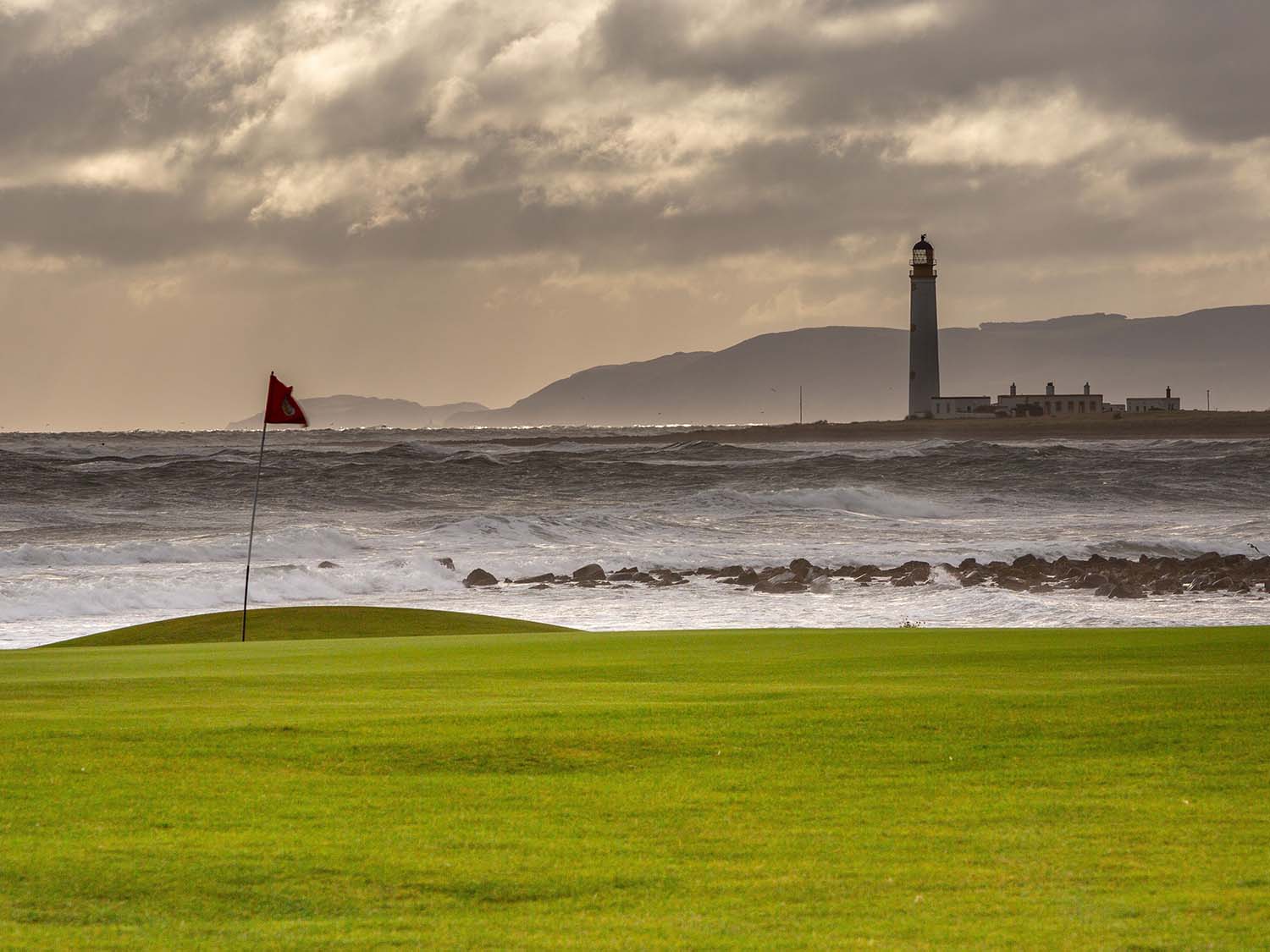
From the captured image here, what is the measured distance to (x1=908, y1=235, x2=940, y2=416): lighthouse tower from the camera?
4471 inches

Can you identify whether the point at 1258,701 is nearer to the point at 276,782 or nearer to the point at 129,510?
the point at 276,782

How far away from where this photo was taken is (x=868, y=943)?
15.1 ft

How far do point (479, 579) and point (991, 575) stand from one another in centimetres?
1116

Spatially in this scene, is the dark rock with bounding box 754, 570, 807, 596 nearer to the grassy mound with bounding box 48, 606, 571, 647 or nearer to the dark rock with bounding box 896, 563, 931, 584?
the dark rock with bounding box 896, 563, 931, 584

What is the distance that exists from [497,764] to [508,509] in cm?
4619

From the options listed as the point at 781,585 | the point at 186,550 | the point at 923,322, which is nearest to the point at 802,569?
the point at 781,585

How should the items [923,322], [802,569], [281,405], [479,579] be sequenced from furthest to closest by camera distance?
1. [923,322]
2. [479,579]
3. [802,569]
4. [281,405]

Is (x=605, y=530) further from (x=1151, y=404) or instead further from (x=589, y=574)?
(x=1151, y=404)

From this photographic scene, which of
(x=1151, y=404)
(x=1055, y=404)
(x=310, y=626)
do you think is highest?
(x=1151, y=404)

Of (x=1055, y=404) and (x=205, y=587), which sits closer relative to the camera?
(x=205, y=587)

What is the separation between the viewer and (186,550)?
36.7 m

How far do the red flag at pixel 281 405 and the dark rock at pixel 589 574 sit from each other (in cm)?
1452

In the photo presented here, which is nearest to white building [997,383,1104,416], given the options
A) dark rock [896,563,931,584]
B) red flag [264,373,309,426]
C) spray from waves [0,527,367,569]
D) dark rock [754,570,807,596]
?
spray from waves [0,527,367,569]

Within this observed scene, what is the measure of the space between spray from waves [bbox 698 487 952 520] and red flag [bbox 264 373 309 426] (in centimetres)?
3584
